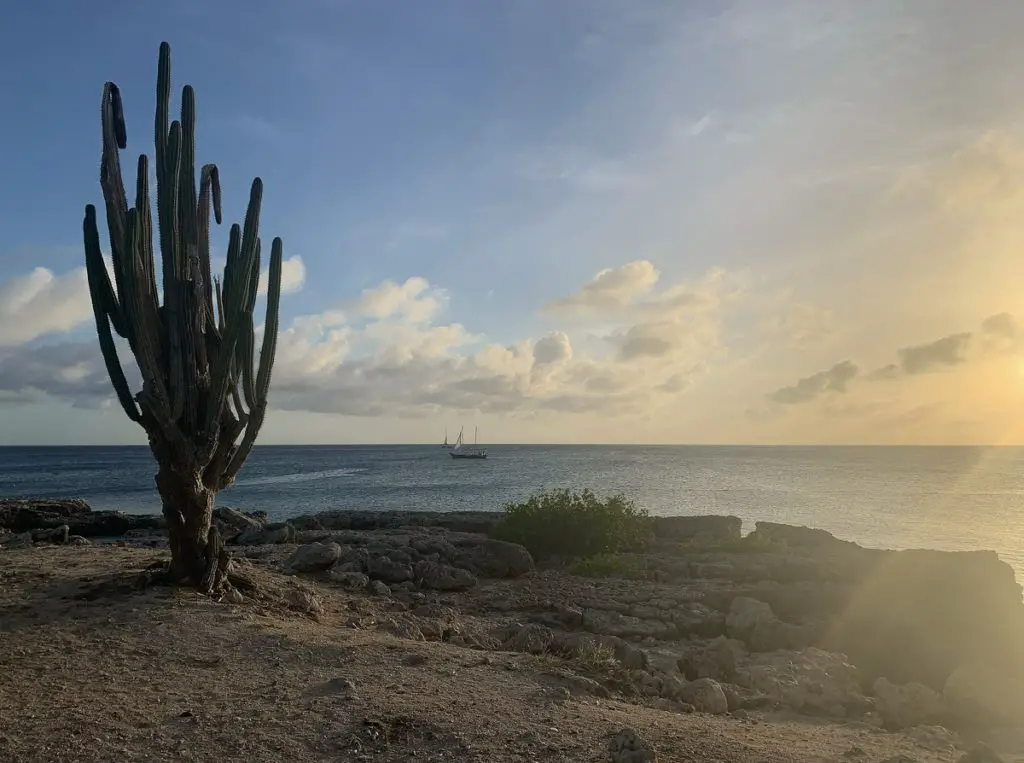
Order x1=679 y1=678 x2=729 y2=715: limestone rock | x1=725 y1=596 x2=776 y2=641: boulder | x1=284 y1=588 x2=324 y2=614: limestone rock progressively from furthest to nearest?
x1=725 y1=596 x2=776 y2=641: boulder, x1=284 y1=588 x2=324 y2=614: limestone rock, x1=679 y1=678 x2=729 y2=715: limestone rock

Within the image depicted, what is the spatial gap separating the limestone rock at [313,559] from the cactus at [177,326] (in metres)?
3.86

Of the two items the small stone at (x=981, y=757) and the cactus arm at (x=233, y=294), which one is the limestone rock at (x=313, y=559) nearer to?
the cactus arm at (x=233, y=294)

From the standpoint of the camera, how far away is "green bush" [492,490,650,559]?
806 inches

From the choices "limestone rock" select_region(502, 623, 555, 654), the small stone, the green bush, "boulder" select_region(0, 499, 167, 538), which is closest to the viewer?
the small stone

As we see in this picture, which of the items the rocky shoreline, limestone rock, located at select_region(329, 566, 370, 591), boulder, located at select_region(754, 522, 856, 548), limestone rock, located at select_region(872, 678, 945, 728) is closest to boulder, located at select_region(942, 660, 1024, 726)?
the rocky shoreline

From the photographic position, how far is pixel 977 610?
1562 cm

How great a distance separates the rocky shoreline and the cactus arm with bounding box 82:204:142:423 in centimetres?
405

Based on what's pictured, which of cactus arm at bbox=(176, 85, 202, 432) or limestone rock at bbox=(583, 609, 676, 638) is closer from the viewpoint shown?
cactus arm at bbox=(176, 85, 202, 432)

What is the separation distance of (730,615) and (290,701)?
9.13 m

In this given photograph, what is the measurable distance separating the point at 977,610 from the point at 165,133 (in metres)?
17.6

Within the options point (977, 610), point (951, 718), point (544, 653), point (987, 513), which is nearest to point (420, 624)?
point (544, 653)

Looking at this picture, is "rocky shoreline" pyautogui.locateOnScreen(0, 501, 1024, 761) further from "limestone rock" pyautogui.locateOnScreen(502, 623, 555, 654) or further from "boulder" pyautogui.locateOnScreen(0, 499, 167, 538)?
"boulder" pyautogui.locateOnScreen(0, 499, 167, 538)

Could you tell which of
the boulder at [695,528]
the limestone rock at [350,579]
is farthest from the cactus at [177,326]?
the boulder at [695,528]

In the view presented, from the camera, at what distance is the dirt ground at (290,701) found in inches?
245
